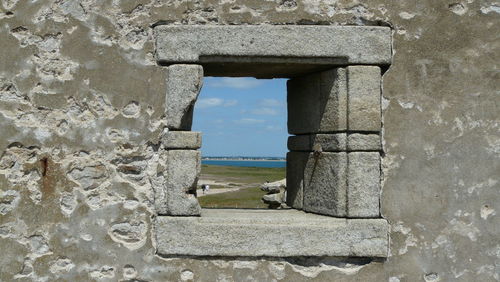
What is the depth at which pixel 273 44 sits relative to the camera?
3652mm

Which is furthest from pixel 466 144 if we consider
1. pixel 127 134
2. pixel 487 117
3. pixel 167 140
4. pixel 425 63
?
pixel 127 134

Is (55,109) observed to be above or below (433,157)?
above

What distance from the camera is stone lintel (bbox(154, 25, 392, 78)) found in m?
3.65

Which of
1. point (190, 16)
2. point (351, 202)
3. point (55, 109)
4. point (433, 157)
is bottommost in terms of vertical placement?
point (351, 202)

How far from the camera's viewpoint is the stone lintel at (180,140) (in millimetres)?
3635

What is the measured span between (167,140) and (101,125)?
483 millimetres

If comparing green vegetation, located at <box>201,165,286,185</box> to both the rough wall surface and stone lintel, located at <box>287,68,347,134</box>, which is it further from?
the rough wall surface

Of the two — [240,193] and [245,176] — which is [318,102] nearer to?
[240,193]

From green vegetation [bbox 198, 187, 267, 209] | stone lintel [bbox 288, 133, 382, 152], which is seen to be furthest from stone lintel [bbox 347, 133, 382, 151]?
green vegetation [bbox 198, 187, 267, 209]

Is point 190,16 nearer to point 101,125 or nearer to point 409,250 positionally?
point 101,125

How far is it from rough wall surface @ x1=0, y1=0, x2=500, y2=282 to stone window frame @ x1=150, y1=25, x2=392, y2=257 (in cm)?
9

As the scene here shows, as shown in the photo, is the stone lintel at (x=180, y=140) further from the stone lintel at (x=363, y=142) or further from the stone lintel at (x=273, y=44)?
the stone lintel at (x=363, y=142)

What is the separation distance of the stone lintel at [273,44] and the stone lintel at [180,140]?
19.6 inches

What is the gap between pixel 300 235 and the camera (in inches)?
142
